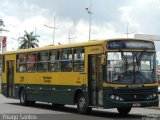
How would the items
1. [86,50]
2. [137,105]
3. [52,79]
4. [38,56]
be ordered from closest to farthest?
[137,105]
[86,50]
[52,79]
[38,56]

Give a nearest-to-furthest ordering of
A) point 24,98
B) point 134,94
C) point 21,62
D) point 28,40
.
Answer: point 134,94
point 24,98
point 21,62
point 28,40

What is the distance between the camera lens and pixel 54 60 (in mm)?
23953

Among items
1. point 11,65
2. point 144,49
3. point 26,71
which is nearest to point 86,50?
point 144,49

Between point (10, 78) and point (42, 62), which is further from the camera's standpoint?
point (10, 78)

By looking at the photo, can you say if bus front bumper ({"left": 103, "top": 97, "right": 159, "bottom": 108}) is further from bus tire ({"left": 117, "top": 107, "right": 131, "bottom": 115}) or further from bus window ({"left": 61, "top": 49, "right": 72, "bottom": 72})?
bus window ({"left": 61, "top": 49, "right": 72, "bottom": 72})

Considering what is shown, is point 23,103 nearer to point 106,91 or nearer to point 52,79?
point 52,79

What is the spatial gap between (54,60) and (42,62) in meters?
1.51

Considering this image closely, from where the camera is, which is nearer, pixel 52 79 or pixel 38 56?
pixel 52 79

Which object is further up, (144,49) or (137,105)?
(144,49)

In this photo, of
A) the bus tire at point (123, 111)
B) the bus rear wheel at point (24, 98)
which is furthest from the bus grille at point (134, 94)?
the bus rear wheel at point (24, 98)

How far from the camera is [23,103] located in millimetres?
28031

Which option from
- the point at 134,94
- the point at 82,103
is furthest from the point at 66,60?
the point at 134,94

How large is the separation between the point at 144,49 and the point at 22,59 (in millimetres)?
9541

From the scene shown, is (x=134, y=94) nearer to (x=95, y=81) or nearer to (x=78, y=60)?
(x=95, y=81)
